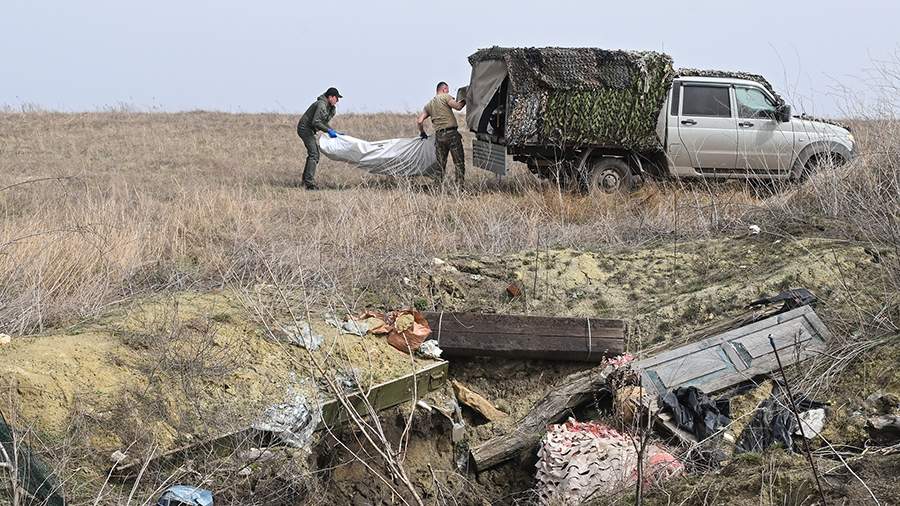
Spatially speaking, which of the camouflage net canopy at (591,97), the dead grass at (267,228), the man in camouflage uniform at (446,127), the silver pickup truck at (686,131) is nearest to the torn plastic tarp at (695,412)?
the dead grass at (267,228)

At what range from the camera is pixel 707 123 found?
40.0 feet

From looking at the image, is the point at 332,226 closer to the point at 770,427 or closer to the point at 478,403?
the point at 478,403

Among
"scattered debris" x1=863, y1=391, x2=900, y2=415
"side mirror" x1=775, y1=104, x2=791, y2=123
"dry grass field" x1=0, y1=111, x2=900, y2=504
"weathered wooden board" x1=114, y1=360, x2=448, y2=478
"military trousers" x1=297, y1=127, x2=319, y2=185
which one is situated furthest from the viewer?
"military trousers" x1=297, y1=127, x2=319, y2=185

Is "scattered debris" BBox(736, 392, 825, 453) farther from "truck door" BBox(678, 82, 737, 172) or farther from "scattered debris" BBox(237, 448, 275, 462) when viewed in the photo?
"truck door" BBox(678, 82, 737, 172)

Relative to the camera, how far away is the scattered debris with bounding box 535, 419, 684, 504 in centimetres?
468

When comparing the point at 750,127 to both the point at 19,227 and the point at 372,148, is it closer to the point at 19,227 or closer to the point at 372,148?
the point at 372,148

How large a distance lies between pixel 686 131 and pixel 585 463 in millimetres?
8280

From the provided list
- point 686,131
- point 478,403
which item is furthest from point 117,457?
point 686,131

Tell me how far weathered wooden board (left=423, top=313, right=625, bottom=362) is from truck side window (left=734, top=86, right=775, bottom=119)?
667 centimetres

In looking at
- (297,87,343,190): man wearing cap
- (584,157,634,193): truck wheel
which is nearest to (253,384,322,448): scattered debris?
(584,157,634,193): truck wheel

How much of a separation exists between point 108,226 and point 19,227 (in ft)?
2.36

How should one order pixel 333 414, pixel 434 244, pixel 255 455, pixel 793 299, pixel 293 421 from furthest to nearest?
pixel 434 244 → pixel 793 299 → pixel 333 414 → pixel 293 421 → pixel 255 455

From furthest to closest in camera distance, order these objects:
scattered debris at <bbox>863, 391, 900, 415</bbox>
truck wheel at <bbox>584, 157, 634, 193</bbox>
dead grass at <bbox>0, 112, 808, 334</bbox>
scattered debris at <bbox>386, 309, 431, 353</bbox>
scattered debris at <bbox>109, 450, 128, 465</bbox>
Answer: truck wheel at <bbox>584, 157, 634, 193</bbox> < dead grass at <bbox>0, 112, 808, 334</bbox> < scattered debris at <bbox>386, 309, 431, 353</bbox> < scattered debris at <bbox>863, 391, 900, 415</bbox> < scattered debris at <bbox>109, 450, 128, 465</bbox>

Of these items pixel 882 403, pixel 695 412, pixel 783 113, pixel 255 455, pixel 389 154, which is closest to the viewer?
pixel 255 455
